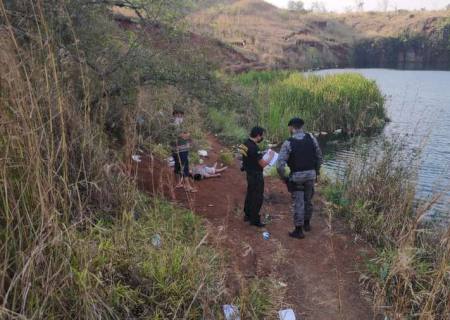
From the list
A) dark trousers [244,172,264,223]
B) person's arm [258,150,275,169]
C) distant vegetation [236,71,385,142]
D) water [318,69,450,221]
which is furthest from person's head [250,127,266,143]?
distant vegetation [236,71,385,142]

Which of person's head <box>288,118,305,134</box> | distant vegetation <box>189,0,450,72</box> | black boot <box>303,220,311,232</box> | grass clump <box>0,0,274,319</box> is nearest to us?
grass clump <box>0,0,274,319</box>

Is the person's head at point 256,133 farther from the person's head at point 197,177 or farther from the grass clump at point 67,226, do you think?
the person's head at point 197,177

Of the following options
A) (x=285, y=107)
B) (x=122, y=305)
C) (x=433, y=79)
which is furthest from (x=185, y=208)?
(x=433, y=79)

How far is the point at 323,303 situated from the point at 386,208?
248cm

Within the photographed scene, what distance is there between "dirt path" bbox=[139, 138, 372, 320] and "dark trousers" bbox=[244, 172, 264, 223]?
0.17m

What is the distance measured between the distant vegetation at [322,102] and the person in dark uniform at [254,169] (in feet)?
26.0

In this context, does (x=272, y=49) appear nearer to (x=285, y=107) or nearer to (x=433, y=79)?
(x=433, y=79)

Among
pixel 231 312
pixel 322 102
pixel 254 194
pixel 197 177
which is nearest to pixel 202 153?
pixel 197 177

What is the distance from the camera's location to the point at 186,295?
3279 mm

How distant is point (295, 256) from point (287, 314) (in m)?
1.25

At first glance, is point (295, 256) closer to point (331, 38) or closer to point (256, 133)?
point (256, 133)

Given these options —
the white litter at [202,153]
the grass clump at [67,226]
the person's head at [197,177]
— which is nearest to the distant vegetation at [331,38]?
the white litter at [202,153]

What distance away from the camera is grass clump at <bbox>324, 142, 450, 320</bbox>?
3928 mm

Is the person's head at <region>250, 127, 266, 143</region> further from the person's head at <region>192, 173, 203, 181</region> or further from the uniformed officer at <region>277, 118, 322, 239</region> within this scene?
the person's head at <region>192, 173, 203, 181</region>
